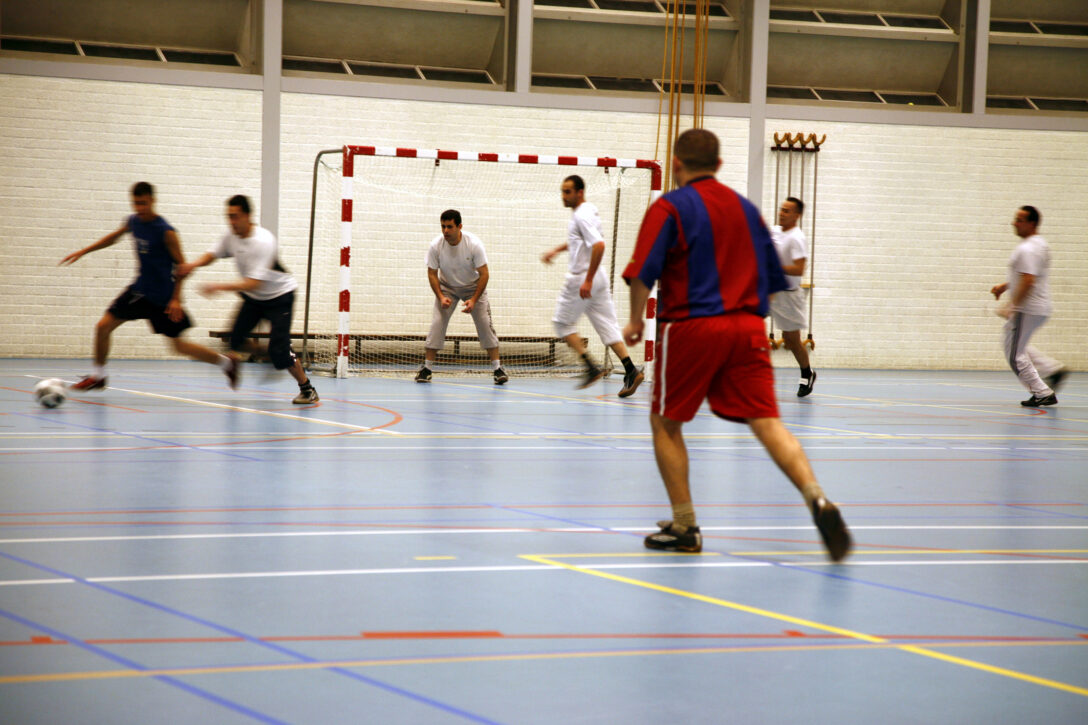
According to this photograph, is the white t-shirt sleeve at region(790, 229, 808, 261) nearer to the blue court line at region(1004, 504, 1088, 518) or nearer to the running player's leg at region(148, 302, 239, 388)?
the running player's leg at region(148, 302, 239, 388)

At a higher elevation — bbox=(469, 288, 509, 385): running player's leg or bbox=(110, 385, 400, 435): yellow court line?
bbox=(469, 288, 509, 385): running player's leg

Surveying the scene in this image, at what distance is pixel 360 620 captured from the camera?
361cm

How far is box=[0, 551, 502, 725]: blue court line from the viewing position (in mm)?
2825

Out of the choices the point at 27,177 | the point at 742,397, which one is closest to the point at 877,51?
the point at 27,177

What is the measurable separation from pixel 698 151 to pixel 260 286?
6.16m

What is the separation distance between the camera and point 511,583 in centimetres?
416

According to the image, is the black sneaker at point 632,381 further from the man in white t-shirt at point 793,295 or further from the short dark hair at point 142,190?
the short dark hair at point 142,190

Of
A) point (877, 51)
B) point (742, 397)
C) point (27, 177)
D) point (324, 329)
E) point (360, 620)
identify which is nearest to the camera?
point (360, 620)

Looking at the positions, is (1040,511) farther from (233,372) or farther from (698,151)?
(233,372)

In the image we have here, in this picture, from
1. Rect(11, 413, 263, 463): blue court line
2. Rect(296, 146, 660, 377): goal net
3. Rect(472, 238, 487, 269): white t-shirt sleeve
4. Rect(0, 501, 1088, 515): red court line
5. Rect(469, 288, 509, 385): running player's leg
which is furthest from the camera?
Rect(296, 146, 660, 377): goal net

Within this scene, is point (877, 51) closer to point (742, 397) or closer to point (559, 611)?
point (742, 397)

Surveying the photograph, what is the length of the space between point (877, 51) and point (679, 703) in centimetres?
1887

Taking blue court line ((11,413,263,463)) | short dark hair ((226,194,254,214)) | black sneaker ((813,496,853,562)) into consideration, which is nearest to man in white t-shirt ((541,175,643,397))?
short dark hair ((226,194,254,214))

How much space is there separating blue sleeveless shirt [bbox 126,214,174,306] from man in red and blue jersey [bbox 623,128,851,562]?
6004 millimetres
